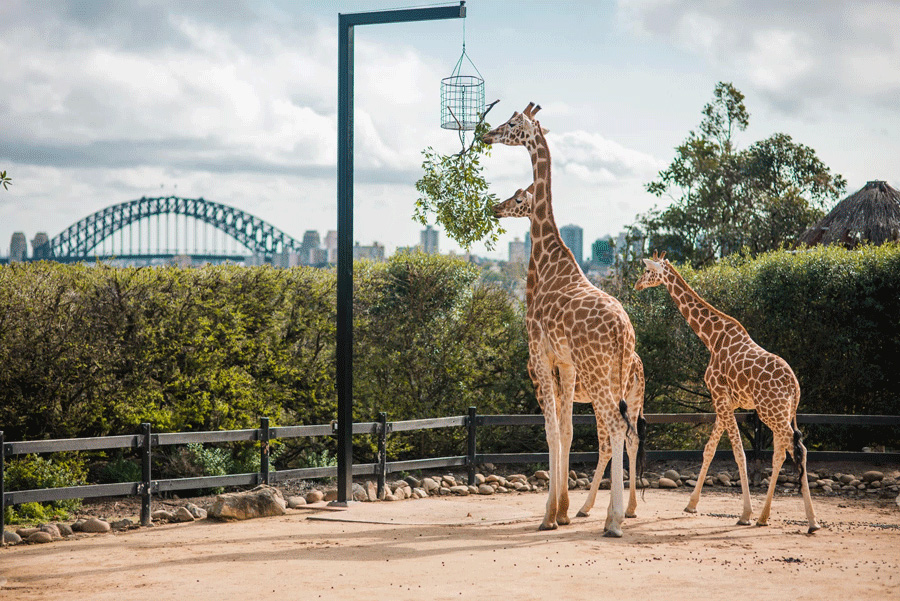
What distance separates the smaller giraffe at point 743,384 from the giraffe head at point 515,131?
2325 millimetres

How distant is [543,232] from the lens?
9312 millimetres

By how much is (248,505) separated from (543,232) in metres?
4.54

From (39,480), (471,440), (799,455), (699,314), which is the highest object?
(699,314)

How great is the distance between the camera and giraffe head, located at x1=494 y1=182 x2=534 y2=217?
9.46m

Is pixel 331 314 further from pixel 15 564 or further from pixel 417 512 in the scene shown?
pixel 15 564

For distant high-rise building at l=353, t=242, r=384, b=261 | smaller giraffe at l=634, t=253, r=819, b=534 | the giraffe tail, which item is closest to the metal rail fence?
smaller giraffe at l=634, t=253, r=819, b=534

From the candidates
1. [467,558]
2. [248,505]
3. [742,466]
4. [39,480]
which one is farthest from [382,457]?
[742,466]

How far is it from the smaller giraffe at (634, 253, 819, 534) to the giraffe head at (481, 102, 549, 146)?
233 centimetres

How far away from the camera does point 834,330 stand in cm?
1316

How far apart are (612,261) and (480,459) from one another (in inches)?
420

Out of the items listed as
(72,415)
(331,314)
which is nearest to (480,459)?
(331,314)

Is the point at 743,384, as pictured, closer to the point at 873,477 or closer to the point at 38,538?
the point at 873,477

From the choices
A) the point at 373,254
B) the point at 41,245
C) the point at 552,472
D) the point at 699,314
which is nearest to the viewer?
the point at 552,472

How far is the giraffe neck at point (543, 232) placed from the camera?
9.21m
